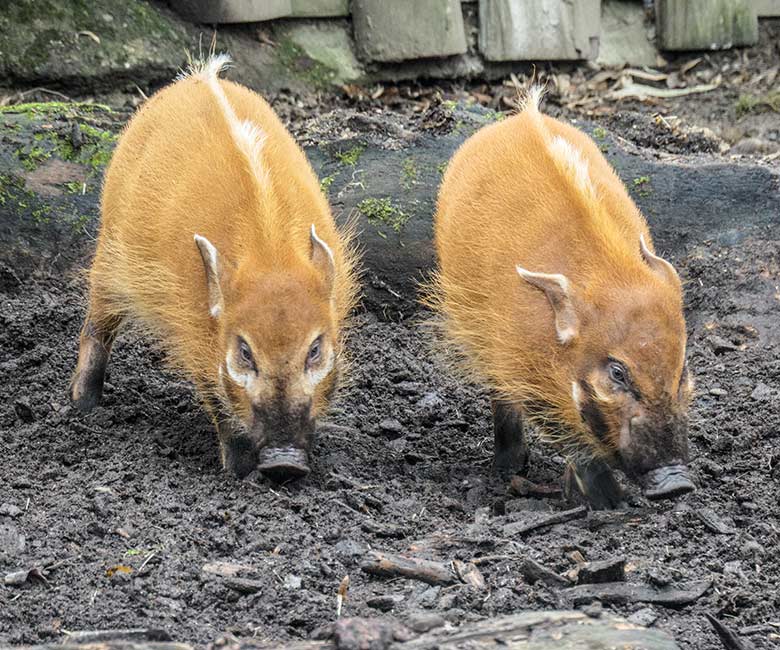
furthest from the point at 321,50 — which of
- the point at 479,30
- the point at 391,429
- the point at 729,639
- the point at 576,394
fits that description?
the point at 729,639

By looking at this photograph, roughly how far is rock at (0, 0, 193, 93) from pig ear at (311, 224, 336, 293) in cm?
379

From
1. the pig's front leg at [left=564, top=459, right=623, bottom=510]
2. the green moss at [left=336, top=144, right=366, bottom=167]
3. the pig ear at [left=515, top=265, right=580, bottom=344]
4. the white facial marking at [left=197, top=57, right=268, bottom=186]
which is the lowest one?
the pig's front leg at [left=564, top=459, right=623, bottom=510]

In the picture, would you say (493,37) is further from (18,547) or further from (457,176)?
(18,547)

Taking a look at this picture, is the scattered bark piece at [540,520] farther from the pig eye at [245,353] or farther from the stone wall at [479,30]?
the stone wall at [479,30]

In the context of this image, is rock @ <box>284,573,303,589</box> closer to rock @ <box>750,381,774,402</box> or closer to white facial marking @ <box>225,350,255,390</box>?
white facial marking @ <box>225,350,255,390</box>

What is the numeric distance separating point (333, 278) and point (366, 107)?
4.14 metres

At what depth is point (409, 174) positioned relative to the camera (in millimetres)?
7473

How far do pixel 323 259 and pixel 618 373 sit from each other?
1387 millimetres

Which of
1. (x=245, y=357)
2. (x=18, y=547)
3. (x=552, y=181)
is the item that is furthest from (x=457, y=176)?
(x=18, y=547)

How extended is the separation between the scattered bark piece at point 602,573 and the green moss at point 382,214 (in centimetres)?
354

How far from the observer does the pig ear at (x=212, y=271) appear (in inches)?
204

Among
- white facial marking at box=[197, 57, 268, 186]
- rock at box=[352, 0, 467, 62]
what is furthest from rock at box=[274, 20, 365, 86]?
white facial marking at box=[197, 57, 268, 186]

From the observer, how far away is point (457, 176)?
6.36m

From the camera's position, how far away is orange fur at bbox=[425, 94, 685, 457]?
5027 mm
